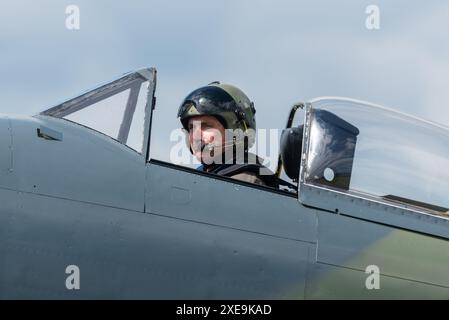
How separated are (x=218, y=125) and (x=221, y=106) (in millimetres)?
163

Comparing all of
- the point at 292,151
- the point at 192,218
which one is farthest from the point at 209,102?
the point at 192,218

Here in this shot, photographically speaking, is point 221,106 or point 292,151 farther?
point 221,106

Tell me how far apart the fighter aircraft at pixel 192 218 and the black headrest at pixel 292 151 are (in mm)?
23

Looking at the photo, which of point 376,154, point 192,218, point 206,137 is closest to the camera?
point 192,218

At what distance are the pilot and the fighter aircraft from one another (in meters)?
0.72

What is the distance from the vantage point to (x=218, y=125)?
7566 mm

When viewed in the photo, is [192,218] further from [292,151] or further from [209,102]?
[209,102]

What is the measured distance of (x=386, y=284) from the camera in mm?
6191

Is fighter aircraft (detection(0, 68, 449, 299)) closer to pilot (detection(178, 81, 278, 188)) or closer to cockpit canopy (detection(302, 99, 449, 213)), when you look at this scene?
cockpit canopy (detection(302, 99, 449, 213))

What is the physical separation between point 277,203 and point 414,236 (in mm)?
1068

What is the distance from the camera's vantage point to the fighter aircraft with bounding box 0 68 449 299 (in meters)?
5.59
